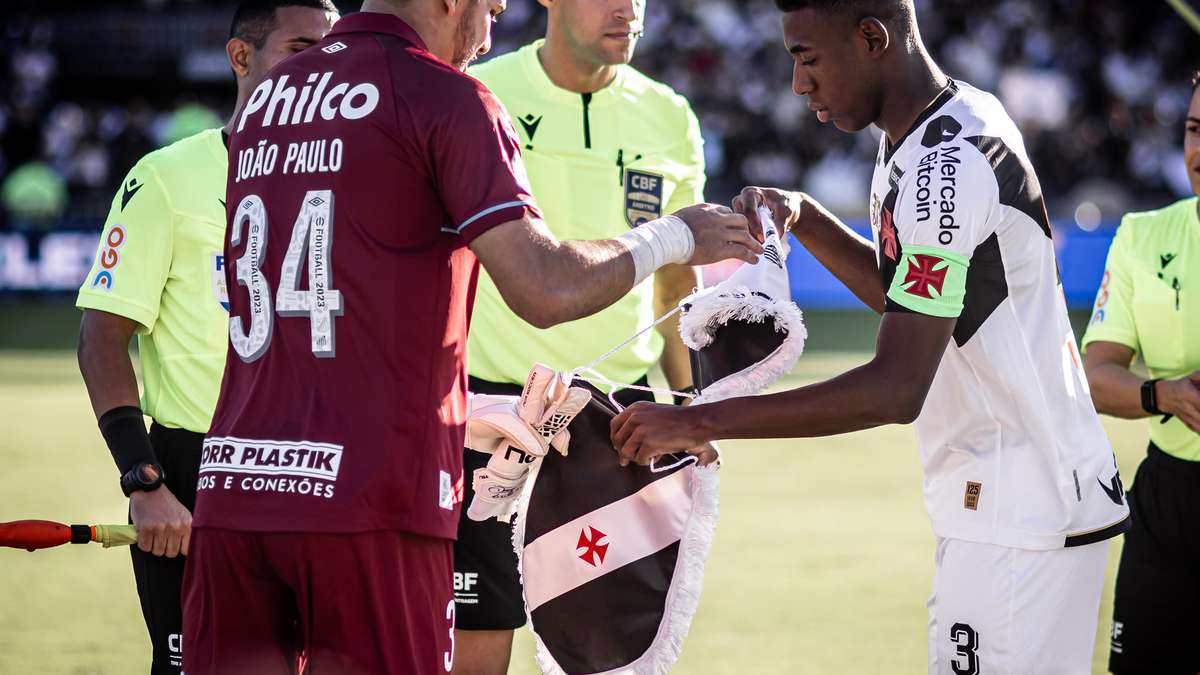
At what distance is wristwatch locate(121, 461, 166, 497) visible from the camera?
4.06 metres

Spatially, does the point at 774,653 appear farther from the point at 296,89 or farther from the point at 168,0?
the point at 168,0

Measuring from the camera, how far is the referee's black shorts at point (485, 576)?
4828mm

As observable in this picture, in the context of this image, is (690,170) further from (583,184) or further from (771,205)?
(771,205)

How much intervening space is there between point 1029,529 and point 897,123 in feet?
3.61

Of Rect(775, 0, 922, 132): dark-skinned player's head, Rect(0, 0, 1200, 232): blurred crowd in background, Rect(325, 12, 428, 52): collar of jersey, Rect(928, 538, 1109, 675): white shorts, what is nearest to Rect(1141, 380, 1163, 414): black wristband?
Rect(928, 538, 1109, 675): white shorts

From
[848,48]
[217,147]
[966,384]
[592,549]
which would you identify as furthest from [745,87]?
[966,384]

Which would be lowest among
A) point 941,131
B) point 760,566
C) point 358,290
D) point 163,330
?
point 760,566

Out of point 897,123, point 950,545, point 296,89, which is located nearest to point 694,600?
point 950,545

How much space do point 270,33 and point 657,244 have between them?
72.8 inches

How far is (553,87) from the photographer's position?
16.9 feet

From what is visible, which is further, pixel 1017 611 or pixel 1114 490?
pixel 1114 490

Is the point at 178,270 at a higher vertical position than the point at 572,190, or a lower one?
lower

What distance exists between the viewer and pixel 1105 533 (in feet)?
11.9

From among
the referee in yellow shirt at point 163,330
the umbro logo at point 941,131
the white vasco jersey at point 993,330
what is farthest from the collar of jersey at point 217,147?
the umbro logo at point 941,131
